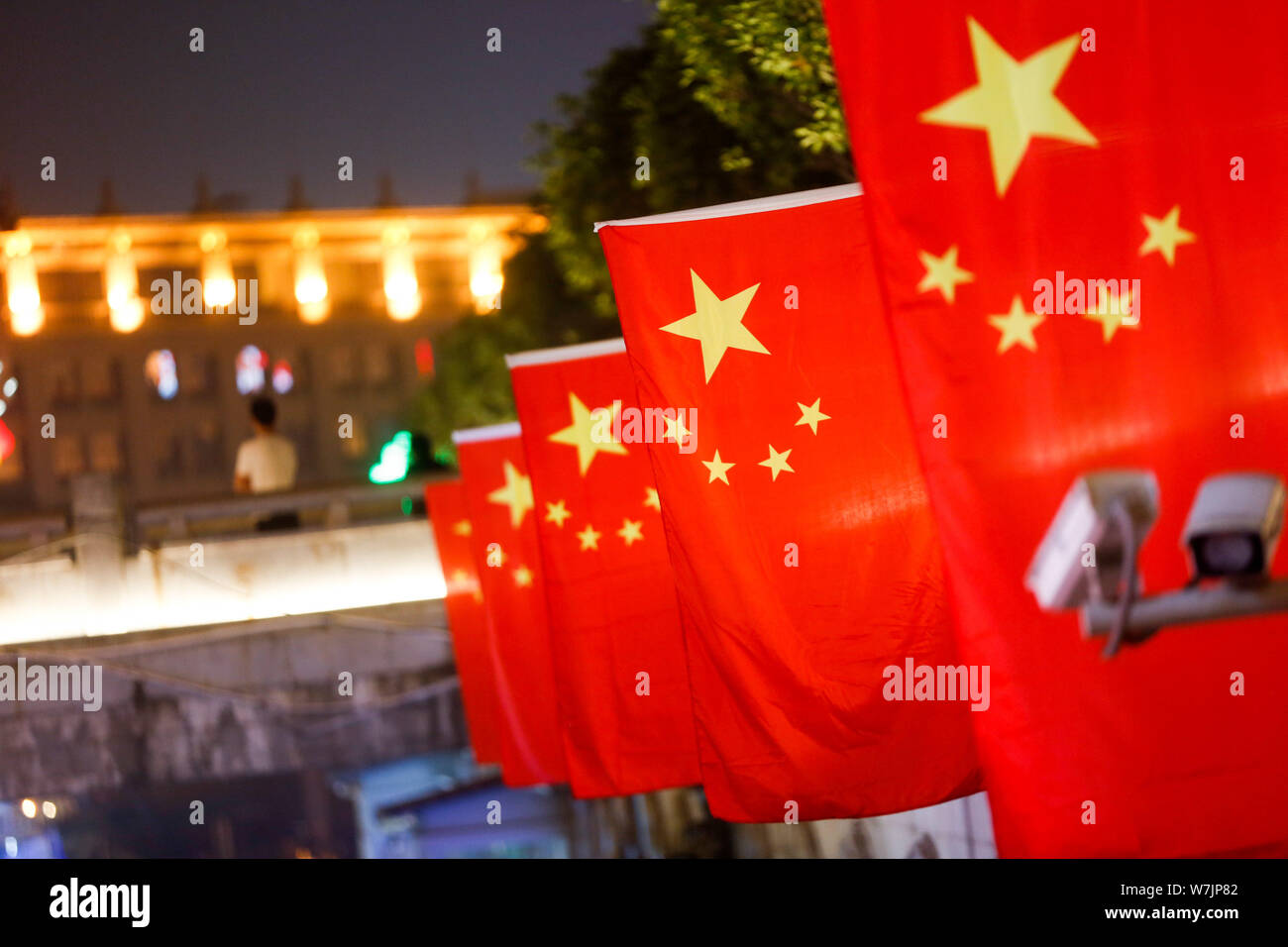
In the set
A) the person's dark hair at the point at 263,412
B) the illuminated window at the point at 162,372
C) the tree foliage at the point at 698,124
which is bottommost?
the person's dark hair at the point at 263,412

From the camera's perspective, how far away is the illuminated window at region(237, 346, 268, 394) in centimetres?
6469

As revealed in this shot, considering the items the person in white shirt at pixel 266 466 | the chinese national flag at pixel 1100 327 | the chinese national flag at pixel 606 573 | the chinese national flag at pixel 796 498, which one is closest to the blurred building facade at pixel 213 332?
the person in white shirt at pixel 266 466

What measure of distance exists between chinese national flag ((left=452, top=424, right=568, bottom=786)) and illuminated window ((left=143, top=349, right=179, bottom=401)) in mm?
53883

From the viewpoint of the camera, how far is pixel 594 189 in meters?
15.0

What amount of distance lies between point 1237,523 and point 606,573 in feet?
19.8

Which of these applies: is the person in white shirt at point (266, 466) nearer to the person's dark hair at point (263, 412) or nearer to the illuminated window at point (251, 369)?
the person's dark hair at point (263, 412)

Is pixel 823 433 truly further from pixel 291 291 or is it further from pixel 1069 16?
pixel 291 291

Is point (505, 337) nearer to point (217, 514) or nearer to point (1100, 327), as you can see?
point (217, 514)

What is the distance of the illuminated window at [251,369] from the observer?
64688 millimetres

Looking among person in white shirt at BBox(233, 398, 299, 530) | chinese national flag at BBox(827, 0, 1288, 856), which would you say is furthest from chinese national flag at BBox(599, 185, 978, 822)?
person in white shirt at BBox(233, 398, 299, 530)

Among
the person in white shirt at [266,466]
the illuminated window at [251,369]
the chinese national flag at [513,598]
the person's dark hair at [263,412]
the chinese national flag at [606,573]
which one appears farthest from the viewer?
the illuminated window at [251,369]

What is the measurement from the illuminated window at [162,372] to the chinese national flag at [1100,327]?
205 ft

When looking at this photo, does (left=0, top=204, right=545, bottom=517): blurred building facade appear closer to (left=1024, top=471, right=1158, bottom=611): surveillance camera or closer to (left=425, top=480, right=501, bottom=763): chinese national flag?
(left=425, top=480, right=501, bottom=763): chinese national flag

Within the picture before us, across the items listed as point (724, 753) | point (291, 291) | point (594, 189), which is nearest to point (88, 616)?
point (594, 189)
